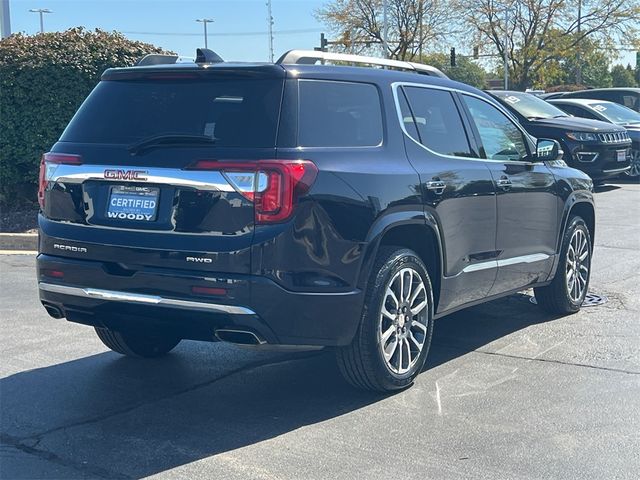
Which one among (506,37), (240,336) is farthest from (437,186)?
(506,37)

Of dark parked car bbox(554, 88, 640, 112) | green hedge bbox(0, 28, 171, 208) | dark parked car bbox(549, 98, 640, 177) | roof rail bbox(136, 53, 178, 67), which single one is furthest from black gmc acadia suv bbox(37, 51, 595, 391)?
dark parked car bbox(554, 88, 640, 112)

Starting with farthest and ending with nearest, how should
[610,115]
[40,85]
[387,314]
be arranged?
→ 1. [610,115]
2. [40,85]
3. [387,314]

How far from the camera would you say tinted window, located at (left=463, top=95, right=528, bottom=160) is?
19.9 ft

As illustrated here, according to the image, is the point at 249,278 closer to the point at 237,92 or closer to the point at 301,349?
the point at 301,349

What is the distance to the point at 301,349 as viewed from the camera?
15.0ft

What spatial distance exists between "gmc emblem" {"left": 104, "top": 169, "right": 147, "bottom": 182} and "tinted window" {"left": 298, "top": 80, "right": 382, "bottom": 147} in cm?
84

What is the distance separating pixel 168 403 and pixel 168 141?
1.51m

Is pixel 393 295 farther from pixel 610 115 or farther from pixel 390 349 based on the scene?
pixel 610 115

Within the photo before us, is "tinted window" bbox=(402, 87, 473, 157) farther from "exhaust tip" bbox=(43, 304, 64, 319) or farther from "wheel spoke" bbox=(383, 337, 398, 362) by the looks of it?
"exhaust tip" bbox=(43, 304, 64, 319)

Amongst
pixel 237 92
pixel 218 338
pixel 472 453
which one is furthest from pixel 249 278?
pixel 472 453

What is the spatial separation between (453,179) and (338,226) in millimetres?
1245

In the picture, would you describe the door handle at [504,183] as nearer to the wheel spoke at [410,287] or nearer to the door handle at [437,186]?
the door handle at [437,186]

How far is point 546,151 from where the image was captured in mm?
6641

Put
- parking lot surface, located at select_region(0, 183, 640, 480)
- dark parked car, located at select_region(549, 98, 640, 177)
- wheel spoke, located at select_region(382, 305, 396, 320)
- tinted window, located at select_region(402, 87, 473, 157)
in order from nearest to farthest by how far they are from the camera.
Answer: parking lot surface, located at select_region(0, 183, 640, 480)
wheel spoke, located at select_region(382, 305, 396, 320)
tinted window, located at select_region(402, 87, 473, 157)
dark parked car, located at select_region(549, 98, 640, 177)
